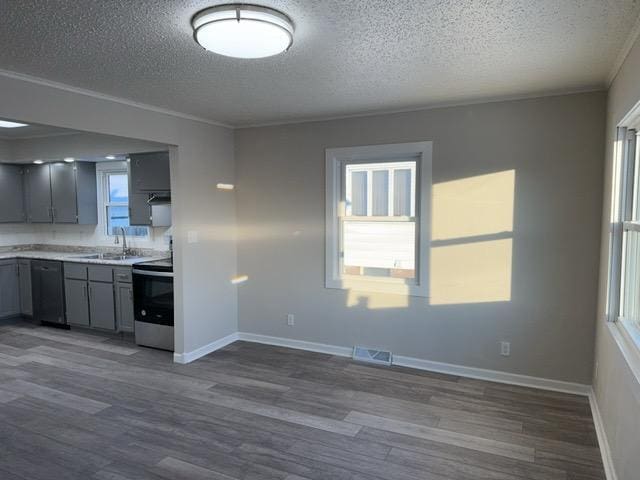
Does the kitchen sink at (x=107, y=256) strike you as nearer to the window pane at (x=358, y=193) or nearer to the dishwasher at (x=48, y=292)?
the dishwasher at (x=48, y=292)

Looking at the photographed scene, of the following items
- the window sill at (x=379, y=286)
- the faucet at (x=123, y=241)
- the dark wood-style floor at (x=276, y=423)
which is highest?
the faucet at (x=123, y=241)

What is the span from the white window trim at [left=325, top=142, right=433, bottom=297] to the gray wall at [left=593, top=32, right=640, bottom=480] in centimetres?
137

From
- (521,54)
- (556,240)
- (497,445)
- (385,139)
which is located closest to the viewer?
(521,54)

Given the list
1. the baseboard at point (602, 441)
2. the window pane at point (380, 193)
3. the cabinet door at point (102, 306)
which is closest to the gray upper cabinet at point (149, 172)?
the cabinet door at point (102, 306)

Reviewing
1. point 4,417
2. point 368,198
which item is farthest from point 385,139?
point 4,417

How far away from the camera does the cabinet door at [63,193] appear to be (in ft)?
19.2

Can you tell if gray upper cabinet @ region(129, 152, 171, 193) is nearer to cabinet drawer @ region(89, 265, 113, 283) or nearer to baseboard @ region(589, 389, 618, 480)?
cabinet drawer @ region(89, 265, 113, 283)

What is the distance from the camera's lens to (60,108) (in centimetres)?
321

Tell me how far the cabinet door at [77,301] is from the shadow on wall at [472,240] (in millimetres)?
3933

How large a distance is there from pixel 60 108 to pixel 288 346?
10.1 feet

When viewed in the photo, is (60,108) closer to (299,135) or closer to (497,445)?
(299,135)

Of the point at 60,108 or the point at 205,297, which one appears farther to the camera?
the point at 205,297

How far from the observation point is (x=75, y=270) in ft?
17.7

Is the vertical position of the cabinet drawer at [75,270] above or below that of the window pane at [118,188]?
below
